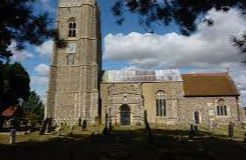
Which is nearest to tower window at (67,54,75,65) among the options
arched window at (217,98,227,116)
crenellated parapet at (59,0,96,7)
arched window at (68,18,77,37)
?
arched window at (68,18,77,37)

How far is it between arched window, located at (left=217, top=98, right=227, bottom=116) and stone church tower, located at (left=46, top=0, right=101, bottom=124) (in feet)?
49.7

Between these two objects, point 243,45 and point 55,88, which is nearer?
point 243,45

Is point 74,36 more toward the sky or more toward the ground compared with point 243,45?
more toward the sky

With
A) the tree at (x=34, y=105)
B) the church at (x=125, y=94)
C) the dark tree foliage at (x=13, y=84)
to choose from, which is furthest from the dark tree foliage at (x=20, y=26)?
the tree at (x=34, y=105)

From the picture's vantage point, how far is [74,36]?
4766 cm

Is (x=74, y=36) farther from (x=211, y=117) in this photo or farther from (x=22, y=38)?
(x=22, y=38)

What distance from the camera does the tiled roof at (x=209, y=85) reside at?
44.3m

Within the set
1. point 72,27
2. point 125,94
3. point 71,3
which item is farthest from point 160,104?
point 71,3

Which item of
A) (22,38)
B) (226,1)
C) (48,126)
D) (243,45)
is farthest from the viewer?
(48,126)

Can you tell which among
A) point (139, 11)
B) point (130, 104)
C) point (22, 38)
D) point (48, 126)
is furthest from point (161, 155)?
point (130, 104)

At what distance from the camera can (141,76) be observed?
47344 millimetres

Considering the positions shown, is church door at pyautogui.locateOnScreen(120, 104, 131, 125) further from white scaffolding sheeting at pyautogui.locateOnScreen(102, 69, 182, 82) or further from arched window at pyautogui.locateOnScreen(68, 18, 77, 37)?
arched window at pyautogui.locateOnScreen(68, 18, 77, 37)

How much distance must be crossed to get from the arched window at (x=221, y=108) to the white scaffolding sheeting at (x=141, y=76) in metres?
5.88

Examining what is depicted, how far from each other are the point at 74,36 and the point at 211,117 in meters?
20.9
